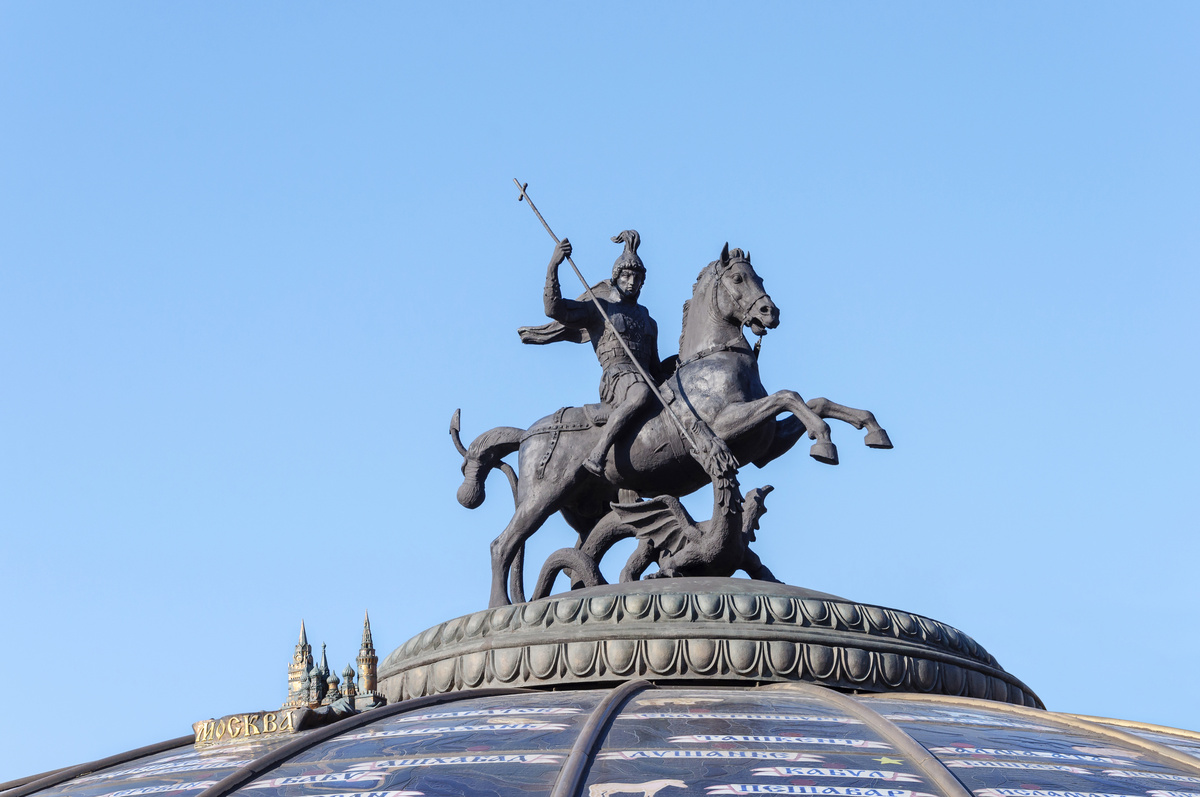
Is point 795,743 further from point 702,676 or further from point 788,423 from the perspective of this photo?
point 788,423

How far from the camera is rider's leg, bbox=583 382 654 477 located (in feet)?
43.5

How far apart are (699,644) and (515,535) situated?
12.1 ft

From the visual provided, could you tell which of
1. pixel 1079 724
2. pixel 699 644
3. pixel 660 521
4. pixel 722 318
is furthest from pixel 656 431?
pixel 1079 724

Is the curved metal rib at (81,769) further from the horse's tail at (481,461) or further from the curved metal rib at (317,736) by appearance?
the horse's tail at (481,461)

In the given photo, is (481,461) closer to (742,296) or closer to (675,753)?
(742,296)

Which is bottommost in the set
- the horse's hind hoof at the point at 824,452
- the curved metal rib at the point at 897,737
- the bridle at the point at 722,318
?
the curved metal rib at the point at 897,737

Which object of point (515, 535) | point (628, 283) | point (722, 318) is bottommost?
point (515, 535)

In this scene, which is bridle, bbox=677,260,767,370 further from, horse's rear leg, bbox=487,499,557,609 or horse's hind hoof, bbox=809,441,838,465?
horse's rear leg, bbox=487,499,557,609

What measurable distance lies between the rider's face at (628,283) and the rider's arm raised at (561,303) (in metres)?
0.29

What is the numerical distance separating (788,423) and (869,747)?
18.6ft

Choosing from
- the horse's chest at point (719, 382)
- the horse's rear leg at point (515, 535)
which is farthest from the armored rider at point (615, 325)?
the horse's rear leg at point (515, 535)

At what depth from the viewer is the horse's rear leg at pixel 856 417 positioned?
12609 mm

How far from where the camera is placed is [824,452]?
12477 millimetres

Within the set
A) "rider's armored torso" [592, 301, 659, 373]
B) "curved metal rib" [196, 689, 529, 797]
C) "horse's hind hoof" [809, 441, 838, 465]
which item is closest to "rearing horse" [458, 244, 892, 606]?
"horse's hind hoof" [809, 441, 838, 465]
